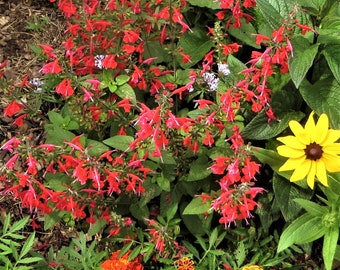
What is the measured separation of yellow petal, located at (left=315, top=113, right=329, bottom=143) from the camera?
2036mm

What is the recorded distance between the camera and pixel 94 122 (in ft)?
7.82

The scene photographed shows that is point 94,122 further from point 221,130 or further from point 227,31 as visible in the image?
point 227,31

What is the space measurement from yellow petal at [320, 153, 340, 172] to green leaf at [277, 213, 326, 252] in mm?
284

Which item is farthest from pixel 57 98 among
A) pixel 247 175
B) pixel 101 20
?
pixel 247 175

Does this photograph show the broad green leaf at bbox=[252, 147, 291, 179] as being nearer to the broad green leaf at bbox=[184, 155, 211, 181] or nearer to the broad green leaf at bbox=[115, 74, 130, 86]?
the broad green leaf at bbox=[184, 155, 211, 181]

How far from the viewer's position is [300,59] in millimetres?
2152

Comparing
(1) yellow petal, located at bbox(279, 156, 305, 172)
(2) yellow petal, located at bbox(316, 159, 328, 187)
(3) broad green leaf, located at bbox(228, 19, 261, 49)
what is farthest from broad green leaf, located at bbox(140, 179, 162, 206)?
(3) broad green leaf, located at bbox(228, 19, 261, 49)

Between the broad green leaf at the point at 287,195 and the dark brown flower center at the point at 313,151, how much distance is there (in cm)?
37

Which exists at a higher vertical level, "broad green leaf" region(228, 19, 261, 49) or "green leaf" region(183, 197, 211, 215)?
"broad green leaf" region(228, 19, 261, 49)

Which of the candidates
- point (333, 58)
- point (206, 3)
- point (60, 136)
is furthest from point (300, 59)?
point (60, 136)

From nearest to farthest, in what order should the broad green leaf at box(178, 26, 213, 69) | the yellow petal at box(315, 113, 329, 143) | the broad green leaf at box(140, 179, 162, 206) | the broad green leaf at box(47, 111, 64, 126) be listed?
the yellow petal at box(315, 113, 329, 143)
the broad green leaf at box(140, 179, 162, 206)
the broad green leaf at box(47, 111, 64, 126)
the broad green leaf at box(178, 26, 213, 69)

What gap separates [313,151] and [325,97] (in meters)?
0.40

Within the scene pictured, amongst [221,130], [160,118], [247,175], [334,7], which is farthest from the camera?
[334,7]

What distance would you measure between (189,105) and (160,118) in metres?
0.96
